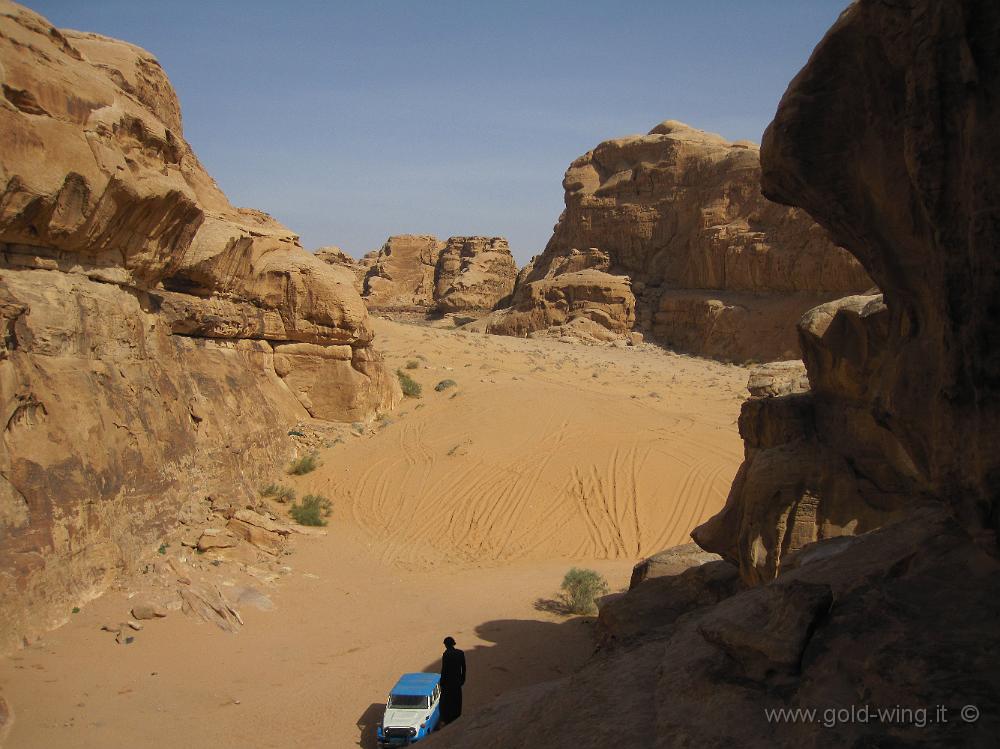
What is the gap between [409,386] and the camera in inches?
822

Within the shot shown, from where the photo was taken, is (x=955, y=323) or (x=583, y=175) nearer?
(x=955, y=323)

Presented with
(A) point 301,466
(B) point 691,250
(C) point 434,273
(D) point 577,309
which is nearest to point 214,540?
(A) point 301,466

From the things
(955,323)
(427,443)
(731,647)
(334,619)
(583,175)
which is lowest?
(334,619)

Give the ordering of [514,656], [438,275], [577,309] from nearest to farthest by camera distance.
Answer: [514,656], [577,309], [438,275]

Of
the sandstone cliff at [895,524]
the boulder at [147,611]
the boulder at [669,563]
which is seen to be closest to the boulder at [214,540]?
the boulder at [147,611]

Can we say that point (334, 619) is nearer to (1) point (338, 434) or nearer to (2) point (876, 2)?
(1) point (338, 434)

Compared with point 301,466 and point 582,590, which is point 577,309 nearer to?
point 301,466

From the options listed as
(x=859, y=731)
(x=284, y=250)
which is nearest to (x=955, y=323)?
(x=859, y=731)

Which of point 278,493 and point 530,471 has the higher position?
point 530,471

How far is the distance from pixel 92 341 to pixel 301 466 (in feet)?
21.2

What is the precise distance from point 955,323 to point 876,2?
4.54ft

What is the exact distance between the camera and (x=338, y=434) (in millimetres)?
17141

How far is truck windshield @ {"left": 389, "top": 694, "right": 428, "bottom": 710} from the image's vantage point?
276 inches

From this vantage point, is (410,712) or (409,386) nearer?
(410,712)
